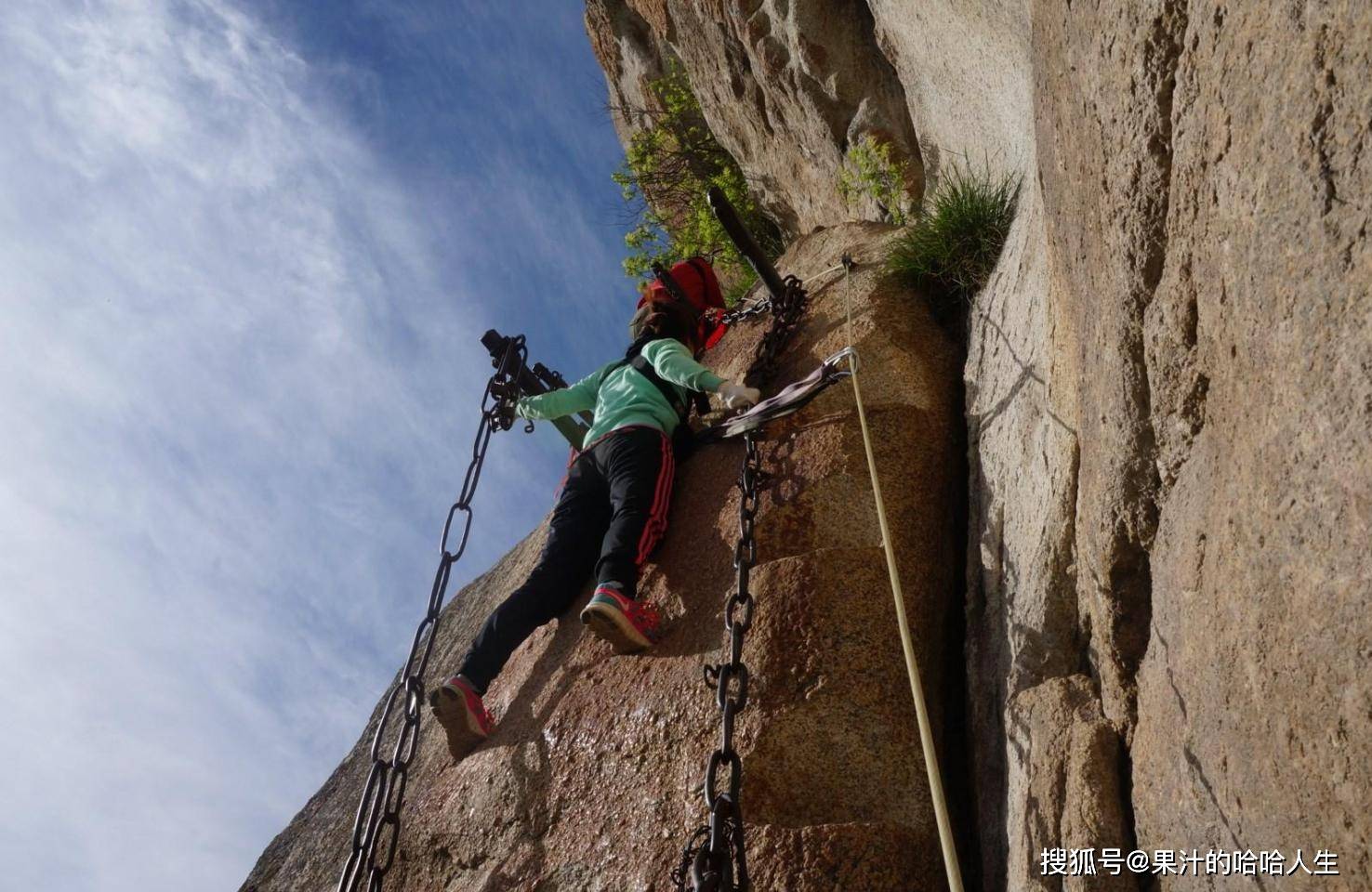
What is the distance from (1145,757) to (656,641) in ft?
6.49

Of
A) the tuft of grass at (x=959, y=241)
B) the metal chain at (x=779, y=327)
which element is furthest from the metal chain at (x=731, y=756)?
the tuft of grass at (x=959, y=241)

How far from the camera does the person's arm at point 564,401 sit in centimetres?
582

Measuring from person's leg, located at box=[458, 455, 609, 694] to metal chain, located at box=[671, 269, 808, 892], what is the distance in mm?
738

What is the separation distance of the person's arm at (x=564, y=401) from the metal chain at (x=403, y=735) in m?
0.14

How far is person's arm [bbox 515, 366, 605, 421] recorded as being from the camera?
582cm

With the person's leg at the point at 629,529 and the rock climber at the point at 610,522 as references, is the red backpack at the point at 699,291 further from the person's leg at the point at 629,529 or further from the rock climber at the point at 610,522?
the person's leg at the point at 629,529

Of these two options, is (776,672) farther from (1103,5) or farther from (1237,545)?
(1103,5)

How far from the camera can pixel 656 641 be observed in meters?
4.11

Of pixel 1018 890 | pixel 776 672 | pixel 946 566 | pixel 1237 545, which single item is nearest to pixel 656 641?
pixel 776 672

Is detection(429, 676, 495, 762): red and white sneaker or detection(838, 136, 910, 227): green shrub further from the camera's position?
detection(838, 136, 910, 227): green shrub

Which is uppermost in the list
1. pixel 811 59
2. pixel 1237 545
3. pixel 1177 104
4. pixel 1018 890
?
pixel 811 59

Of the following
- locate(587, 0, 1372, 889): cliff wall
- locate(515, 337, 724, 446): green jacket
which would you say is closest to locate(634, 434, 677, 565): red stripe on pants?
locate(515, 337, 724, 446): green jacket

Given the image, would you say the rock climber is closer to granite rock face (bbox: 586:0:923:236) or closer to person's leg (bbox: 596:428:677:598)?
person's leg (bbox: 596:428:677:598)

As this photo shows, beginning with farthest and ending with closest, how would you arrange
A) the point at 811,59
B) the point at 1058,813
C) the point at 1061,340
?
the point at 811,59 → the point at 1061,340 → the point at 1058,813
